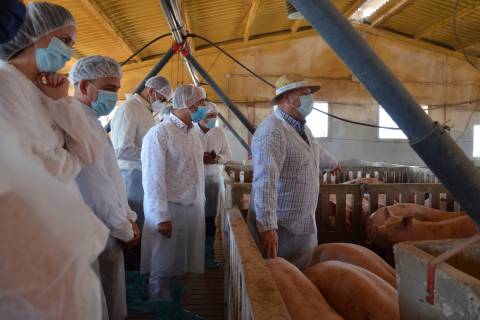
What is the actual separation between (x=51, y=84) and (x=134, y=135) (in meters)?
1.90

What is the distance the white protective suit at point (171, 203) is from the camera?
2609 millimetres

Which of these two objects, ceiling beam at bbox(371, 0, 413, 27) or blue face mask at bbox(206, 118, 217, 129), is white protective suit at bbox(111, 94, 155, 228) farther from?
ceiling beam at bbox(371, 0, 413, 27)

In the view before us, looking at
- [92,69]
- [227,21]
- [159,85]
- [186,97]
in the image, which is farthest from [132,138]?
[227,21]

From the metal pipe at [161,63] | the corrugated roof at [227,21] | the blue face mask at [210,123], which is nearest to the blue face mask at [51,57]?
the metal pipe at [161,63]

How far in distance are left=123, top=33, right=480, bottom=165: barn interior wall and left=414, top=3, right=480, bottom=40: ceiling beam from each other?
0.65 m

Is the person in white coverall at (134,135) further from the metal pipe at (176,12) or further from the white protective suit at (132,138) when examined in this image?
the metal pipe at (176,12)

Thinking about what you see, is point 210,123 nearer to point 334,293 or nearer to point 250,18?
point 334,293

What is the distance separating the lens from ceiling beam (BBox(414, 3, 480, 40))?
360 inches

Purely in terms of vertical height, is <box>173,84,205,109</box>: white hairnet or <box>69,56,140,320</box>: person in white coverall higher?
<box>173,84,205,109</box>: white hairnet

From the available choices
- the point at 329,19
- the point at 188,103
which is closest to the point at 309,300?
the point at 329,19

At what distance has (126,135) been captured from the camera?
336cm

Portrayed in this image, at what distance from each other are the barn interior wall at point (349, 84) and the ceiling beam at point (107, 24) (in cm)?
297

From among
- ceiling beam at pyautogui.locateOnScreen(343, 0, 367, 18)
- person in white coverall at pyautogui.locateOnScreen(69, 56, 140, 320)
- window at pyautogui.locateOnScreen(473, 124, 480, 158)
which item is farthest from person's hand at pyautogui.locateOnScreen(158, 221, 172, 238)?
window at pyautogui.locateOnScreen(473, 124, 480, 158)

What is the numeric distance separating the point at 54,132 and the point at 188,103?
1.54 m
